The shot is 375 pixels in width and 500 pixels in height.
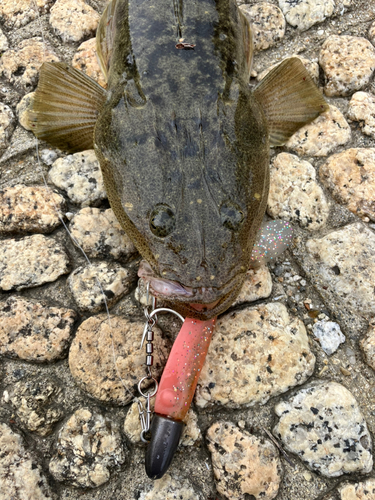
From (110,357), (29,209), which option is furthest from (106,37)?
(110,357)

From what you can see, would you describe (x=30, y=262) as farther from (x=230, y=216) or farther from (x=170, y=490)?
(x=170, y=490)

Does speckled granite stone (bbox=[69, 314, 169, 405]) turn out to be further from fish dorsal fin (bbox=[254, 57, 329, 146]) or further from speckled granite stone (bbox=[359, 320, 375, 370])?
fish dorsal fin (bbox=[254, 57, 329, 146])

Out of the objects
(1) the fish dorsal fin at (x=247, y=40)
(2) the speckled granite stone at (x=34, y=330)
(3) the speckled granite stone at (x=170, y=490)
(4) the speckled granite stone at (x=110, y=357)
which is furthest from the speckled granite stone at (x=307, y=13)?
(3) the speckled granite stone at (x=170, y=490)

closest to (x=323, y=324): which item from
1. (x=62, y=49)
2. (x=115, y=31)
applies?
(x=115, y=31)

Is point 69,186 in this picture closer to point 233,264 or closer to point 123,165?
point 123,165

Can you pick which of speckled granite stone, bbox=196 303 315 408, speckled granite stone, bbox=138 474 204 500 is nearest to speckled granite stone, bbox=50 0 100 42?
speckled granite stone, bbox=196 303 315 408

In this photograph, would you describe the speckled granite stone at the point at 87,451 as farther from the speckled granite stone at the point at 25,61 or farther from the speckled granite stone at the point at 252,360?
the speckled granite stone at the point at 25,61
